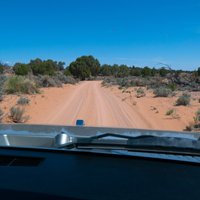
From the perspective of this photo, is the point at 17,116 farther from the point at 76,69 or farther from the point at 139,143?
the point at 76,69

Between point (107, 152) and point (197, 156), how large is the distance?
24.5 inches

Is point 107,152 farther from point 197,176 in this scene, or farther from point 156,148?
point 197,176

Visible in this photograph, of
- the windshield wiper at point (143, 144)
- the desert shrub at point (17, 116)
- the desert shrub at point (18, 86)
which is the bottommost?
the desert shrub at point (17, 116)

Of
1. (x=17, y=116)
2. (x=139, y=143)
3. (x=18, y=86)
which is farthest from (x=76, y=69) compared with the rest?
(x=139, y=143)

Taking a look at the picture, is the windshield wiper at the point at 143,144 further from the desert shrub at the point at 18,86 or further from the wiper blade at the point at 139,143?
the desert shrub at the point at 18,86

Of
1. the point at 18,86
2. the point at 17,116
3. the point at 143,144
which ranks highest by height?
the point at 143,144

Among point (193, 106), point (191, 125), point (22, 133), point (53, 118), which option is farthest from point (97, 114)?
point (22, 133)

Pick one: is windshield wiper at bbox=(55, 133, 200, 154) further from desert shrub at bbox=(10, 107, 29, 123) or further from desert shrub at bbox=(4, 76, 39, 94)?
desert shrub at bbox=(4, 76, 39, 94)

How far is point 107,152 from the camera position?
2732 millimetres

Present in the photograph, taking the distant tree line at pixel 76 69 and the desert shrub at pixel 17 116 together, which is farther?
the distant tree line at pixel 76 69

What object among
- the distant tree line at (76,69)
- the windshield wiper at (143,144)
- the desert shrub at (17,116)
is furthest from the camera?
the distant tree line at (76,69)

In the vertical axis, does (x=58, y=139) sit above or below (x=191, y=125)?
above

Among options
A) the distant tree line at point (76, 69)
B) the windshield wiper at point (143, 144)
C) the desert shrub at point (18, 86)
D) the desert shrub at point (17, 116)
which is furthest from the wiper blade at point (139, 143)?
the distant tree line at point (76, 69)

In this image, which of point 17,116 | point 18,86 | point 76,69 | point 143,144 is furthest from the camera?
point 76,69
